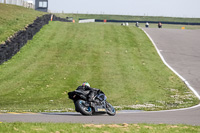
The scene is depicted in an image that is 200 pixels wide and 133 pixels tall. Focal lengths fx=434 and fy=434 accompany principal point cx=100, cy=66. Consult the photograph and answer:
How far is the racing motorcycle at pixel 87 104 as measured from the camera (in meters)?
14.4

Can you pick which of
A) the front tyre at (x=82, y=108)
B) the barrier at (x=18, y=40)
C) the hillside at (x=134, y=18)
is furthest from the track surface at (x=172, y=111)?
the hillside at (x=134, y=18)

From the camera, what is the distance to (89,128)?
10.7 metres

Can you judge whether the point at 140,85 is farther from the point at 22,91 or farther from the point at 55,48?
the point at 55,48

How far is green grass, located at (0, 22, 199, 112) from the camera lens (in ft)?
69.9

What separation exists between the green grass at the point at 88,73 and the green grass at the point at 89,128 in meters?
6.08

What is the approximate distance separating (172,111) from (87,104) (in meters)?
4.27

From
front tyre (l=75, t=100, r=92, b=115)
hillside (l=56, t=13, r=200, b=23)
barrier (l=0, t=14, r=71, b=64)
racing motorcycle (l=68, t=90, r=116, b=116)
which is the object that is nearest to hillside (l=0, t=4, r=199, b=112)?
barrier (l=0, t=14, r=71, b=64)

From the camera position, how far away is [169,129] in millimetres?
11258

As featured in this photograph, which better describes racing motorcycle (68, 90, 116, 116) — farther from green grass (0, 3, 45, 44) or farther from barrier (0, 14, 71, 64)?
green grass (0, 3, 45, 44)

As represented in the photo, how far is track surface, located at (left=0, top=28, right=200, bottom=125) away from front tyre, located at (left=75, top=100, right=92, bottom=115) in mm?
312

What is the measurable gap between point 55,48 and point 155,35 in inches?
648

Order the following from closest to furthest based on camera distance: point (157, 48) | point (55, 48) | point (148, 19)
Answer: point (55, 48) < point (157, 48) < point (148, 19)

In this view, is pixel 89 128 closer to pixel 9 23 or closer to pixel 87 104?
pixel 87 104

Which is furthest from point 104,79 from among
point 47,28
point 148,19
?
point 148,19
